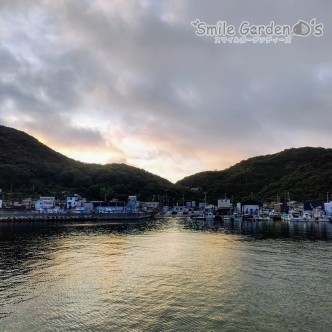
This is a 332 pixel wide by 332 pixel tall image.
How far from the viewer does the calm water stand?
1842 centimetres

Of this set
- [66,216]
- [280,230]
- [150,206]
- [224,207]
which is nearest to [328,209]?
[280,230]

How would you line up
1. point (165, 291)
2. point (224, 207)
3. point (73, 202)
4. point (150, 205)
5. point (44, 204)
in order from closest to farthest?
point (165, 291)
point (44, 204)
point (73, 202)
point (224, 207)
point (150, 205)

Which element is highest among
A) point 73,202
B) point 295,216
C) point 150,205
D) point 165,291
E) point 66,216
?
point 73,202

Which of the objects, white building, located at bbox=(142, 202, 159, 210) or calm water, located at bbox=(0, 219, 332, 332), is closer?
calm water, located at bbox=(0, 219, 332, 332)

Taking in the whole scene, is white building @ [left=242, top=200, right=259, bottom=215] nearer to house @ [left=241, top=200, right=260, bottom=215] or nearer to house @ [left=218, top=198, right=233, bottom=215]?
house @ [left=241, top=200, right=260, bottom=215]

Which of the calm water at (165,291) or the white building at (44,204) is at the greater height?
the white building at (44,204)

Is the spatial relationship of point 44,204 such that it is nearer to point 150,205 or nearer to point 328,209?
point 150,205

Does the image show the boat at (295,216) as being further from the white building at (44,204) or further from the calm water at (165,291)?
the white building at (44,204)

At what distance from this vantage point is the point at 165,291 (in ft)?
80.4

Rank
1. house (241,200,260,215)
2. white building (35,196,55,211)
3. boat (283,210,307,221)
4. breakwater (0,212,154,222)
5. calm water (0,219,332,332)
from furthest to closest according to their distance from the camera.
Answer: house (241,200,260,215), white building (35,196,55,211), boat (283,210,307,221), breakwater (0,212,154,222), calm water (0,219,332,332)

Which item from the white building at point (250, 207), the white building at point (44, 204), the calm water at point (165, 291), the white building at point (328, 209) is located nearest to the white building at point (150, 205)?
the white building at point (44, 204)

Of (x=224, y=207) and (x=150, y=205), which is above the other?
(x=150, y=205)

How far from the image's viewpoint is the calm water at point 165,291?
18.4 meters

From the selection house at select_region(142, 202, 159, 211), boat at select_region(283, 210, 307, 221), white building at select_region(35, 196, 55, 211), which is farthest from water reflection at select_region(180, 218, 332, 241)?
house at select_region(142, 202, 159, 211)
